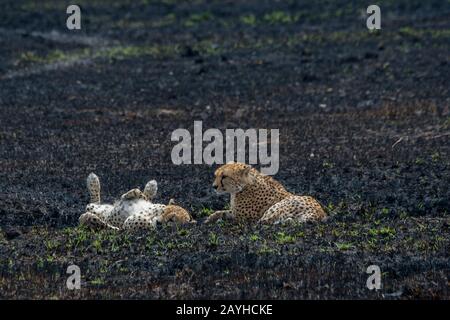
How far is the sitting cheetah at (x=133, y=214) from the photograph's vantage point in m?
12.4

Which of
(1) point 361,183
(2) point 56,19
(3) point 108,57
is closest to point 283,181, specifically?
(1) point 361,183

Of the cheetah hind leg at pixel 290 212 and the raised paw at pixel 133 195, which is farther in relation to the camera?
the raised paw at pixel 133 195

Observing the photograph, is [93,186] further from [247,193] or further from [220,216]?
[247,193]

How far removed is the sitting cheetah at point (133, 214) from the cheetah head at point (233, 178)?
465 mm

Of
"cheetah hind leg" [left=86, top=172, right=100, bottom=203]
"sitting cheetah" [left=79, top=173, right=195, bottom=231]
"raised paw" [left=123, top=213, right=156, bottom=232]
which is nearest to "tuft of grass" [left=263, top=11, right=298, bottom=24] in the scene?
"cheetah hind leg" [left=86, top=172, right=100, bottom=203]

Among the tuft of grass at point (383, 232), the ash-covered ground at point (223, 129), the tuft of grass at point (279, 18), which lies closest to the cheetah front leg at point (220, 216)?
the ash-covered ground at point (223, 129)

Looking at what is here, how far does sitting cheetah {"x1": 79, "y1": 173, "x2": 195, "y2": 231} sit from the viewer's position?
1236cm

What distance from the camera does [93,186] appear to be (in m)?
13.3

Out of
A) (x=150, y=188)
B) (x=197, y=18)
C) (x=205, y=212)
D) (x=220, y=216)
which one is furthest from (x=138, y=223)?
(x=197, y=18)

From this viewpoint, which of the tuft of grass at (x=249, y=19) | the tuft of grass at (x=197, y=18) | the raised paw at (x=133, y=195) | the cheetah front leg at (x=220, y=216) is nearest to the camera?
the raised paw at (x=133, y=195)

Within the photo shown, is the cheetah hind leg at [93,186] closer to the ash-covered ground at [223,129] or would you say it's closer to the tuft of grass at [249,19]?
the ash-covered ground at [223,129]

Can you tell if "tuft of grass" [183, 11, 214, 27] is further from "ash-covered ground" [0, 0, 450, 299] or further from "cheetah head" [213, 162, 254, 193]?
"cheetah head" [213, 162, 254, 193]

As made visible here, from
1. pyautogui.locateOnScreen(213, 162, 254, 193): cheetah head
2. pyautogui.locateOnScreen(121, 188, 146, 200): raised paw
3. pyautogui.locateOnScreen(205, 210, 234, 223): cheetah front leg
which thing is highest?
pyautogui.locateOnScreen(213, 162, 254, 193): cheetah head

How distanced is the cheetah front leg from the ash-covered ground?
337mm
